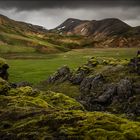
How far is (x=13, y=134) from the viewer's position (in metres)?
30.3

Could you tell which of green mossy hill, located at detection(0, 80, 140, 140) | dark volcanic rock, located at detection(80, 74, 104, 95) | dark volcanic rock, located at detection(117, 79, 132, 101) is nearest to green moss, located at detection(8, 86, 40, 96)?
green mossy hill, located at detection(0, 80, 140, 140)

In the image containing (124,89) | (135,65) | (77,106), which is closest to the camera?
(77,106)

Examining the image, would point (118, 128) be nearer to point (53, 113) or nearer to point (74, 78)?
point (53, 113)

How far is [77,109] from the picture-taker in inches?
1679

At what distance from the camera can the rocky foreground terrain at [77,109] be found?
28906mm

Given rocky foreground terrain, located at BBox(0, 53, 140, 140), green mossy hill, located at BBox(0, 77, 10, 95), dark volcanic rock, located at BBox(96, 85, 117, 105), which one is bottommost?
dark volcanic rock, located at BBox(96, 85, 117, 105)

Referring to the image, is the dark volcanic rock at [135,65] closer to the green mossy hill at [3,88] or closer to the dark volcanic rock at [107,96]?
the dark volcanic rock at [107,96]

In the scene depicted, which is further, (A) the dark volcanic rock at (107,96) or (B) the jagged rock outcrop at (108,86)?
(A) the dark volcanic rock at (107,96)

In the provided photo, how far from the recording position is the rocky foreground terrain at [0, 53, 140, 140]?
1138 inches

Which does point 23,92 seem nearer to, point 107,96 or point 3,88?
point 3,88

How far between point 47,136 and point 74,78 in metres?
61.2

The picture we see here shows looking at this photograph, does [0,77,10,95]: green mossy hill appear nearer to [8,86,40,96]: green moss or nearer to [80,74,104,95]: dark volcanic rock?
[8,86,40,96]: green moss

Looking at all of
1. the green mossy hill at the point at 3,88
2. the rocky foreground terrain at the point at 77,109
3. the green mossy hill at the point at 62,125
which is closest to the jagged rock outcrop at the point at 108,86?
the rocky foreground terrain at the point at 77,109

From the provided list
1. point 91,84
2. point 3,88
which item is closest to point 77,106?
point 3,88
